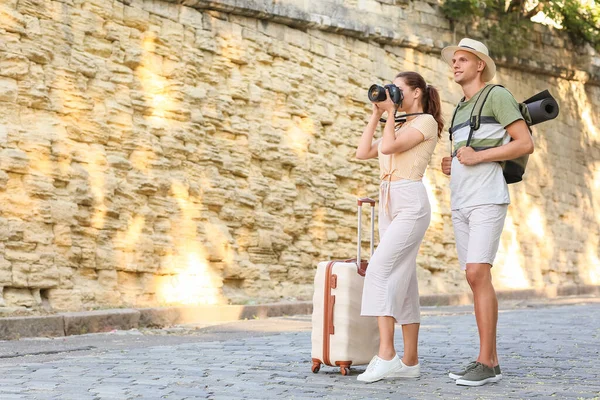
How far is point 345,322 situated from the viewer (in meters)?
5.46

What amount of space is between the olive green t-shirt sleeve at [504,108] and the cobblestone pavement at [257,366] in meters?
1.42

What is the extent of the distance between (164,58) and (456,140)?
6383 millimetres

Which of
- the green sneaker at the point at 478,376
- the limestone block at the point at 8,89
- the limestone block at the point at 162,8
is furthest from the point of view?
the limestone block at the point at 162,8

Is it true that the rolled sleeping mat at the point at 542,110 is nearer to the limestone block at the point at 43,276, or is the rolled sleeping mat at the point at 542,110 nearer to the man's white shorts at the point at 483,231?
the man's white shorts at the point at 483,231

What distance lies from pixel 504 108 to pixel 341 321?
1.49 meters

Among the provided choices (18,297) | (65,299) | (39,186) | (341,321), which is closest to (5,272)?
(18,297)

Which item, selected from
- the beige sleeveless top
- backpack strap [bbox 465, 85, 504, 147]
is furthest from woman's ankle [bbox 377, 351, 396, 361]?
backpack strap [bbox 465, 85, 504, 147]

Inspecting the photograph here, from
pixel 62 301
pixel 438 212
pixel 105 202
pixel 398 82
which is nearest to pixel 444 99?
pixel 438 212

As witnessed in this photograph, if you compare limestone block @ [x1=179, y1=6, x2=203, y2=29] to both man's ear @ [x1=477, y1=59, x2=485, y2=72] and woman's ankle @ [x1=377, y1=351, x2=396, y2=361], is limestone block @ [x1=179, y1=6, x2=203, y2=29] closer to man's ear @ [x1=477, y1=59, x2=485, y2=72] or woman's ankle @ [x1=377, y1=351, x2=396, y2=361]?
man's ear @ [x1=477, y1=59, x2=485, y2=72]

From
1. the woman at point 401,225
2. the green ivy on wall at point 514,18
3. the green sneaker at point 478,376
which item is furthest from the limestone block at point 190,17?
the green sneaker at point 478,376

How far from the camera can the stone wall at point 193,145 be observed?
960 cm

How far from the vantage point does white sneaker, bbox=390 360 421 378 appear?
5.29m

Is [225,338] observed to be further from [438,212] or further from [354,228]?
[438,212]

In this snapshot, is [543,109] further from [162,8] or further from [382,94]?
[162,8]
